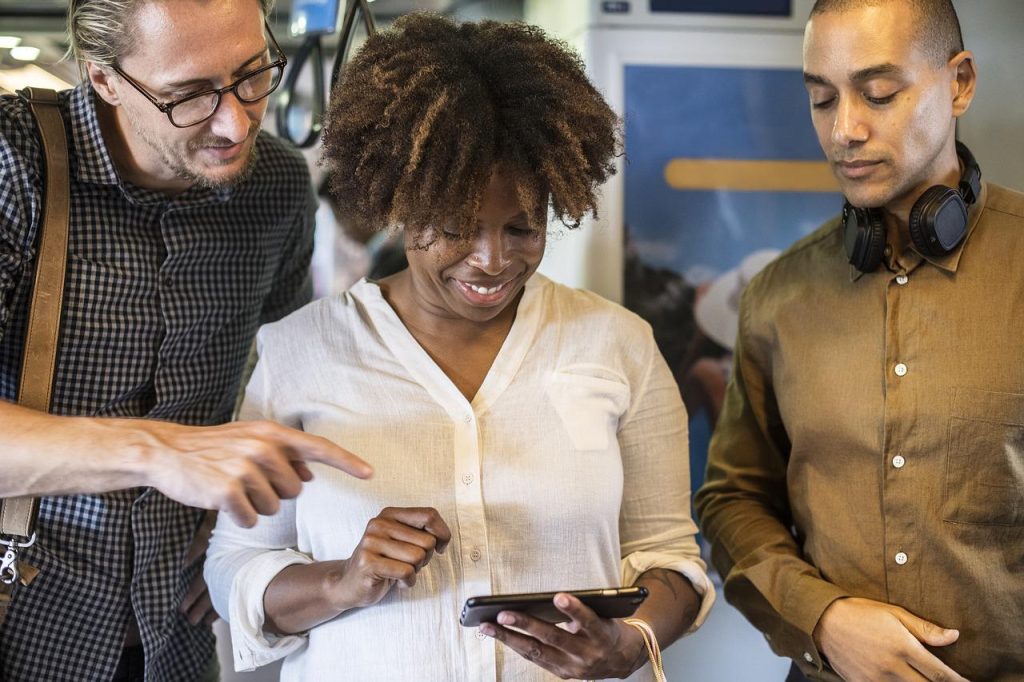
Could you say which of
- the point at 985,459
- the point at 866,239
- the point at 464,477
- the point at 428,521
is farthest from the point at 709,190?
the point at 428,521

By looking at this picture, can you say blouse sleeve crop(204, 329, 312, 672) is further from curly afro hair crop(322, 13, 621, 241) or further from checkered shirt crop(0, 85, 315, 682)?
curly afro hair crop(322, 13, 621, 241)

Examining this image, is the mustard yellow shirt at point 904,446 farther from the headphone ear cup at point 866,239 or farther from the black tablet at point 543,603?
the black tablet at point 543,603

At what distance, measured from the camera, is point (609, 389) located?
66.4 inches

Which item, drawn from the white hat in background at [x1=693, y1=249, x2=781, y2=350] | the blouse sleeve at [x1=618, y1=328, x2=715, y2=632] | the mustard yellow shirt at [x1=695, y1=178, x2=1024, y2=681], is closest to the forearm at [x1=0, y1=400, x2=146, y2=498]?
the blouse sleeve at [x1=618, y1=328, x2=715, y2=632]

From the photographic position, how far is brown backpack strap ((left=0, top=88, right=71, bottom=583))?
5.43ft

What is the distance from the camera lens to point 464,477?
158 centimetres

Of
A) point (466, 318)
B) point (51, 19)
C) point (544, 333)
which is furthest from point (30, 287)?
point (51, 19)

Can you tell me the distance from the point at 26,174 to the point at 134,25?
277mm

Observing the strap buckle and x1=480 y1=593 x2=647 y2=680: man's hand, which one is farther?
the strap buckle

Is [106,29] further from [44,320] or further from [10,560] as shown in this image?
[10,560]

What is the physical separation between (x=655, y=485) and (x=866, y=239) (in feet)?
1.63

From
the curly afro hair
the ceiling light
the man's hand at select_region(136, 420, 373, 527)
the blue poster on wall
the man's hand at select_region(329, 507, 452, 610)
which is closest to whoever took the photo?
the man's hand at select_region(136, 420, 373, 527)

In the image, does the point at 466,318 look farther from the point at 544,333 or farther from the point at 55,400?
the point at 55,400

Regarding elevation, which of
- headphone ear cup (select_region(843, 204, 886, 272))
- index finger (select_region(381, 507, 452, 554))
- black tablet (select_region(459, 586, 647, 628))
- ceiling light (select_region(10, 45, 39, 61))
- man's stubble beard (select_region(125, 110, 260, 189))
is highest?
ceiling light (select_region(10, 45, 39, 61))
